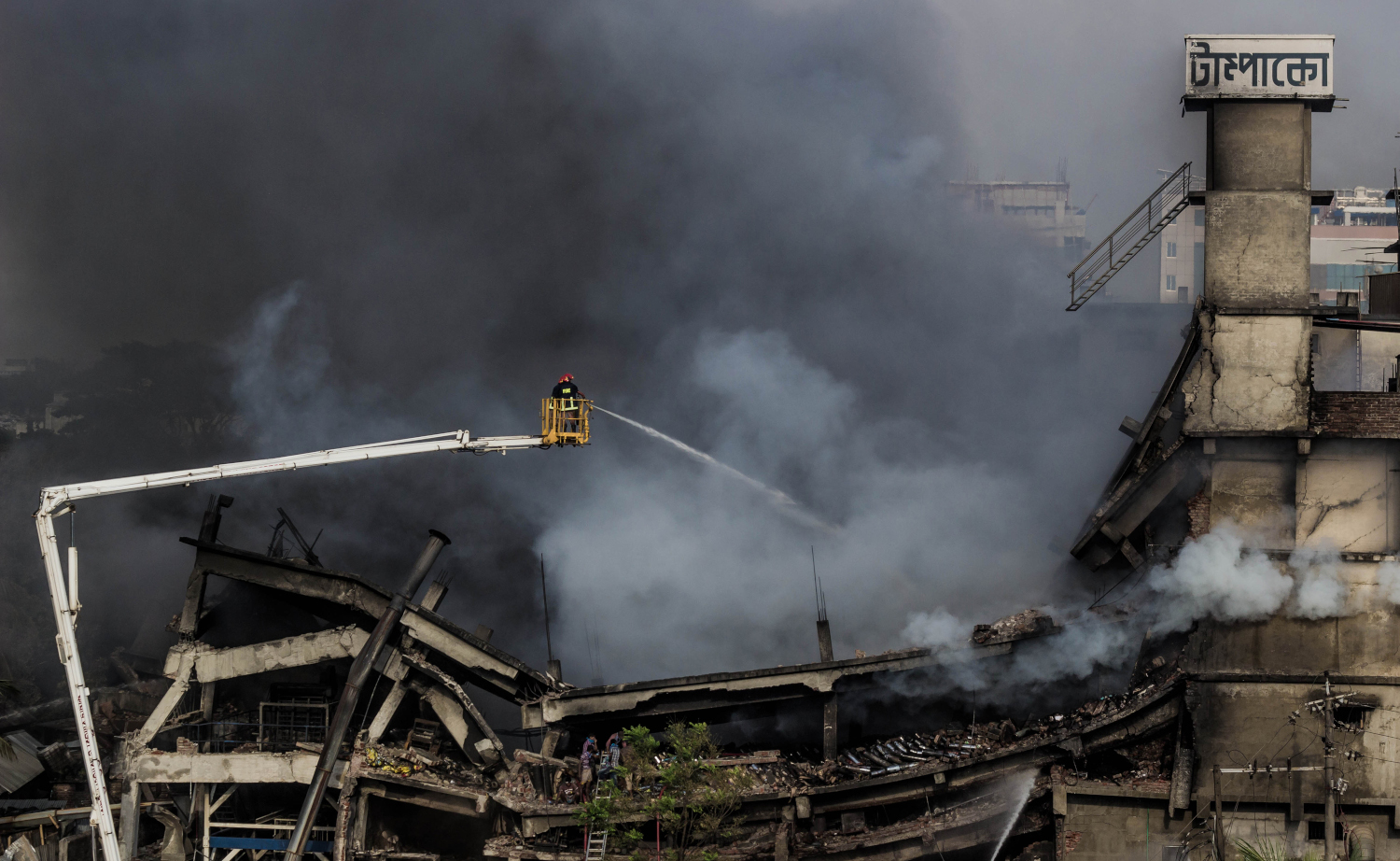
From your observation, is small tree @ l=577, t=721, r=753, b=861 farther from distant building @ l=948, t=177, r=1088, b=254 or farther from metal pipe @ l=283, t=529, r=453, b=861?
distant building @ l=948, t=177, r=1088, b=254

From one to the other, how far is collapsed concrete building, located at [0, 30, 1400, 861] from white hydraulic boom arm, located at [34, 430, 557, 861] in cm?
169

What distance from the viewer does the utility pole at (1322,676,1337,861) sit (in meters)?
16.9

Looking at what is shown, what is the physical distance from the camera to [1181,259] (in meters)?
68.5

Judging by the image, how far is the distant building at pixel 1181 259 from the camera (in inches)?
2625

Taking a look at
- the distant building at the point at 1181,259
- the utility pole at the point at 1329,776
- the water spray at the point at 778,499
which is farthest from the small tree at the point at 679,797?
the distant building at the point at 1181,259

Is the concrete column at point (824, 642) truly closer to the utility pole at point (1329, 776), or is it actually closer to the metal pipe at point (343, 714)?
the metal pipe at point (343, 714)

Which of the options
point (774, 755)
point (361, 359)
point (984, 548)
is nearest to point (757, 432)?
point (984, 548)

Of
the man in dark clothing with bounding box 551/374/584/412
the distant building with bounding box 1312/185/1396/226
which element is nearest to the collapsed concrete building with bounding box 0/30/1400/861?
the man in dark clothing with bounding box 551/374/584/412

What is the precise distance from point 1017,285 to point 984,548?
39.4 ft

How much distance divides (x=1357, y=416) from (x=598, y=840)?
1422cm

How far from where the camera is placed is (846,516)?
27.0 m

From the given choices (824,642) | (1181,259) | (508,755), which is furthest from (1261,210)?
(1181,259)

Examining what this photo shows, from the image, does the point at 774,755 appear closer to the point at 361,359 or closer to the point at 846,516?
the point at 846,516

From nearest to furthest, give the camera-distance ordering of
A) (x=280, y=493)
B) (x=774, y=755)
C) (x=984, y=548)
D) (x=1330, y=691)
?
1. (x=1330, y=691)
2. (x=774, y=755)
3. (x=984, y=548)
4. (x=280, y=493)
